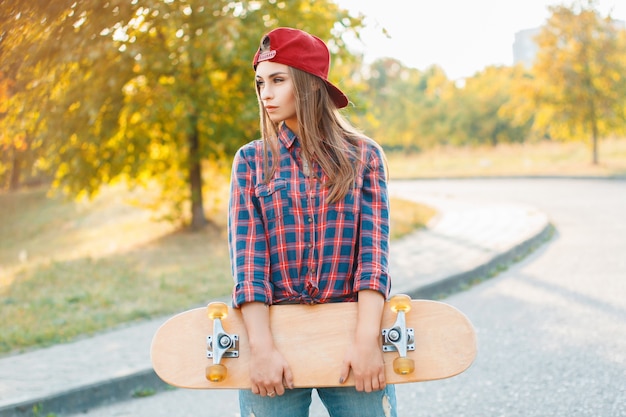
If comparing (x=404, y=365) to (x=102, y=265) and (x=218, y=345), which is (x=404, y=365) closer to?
(x=218, y=345)

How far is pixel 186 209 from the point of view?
1495 cm

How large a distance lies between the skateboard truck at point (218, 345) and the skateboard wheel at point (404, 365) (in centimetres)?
45

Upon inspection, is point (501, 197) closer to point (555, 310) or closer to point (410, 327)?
point (555, 310)

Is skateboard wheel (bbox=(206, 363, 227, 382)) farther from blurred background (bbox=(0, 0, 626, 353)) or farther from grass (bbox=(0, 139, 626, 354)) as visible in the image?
grass (bbox=(0, 139, 626, 354))

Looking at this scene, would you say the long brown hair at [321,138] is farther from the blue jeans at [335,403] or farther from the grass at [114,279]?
the grass at [114,279]

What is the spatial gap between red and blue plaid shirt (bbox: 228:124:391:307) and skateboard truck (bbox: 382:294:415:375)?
0.25ft

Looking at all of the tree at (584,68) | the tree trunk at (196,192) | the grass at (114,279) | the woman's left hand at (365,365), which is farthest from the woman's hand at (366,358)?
the tree at (584,68)

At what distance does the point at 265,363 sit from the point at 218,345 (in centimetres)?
14

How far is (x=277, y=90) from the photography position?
7.86 feet

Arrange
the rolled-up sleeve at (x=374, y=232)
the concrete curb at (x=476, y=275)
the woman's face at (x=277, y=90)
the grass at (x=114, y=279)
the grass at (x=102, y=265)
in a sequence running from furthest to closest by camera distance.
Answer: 1. the concrete curb at (x=476, y=275)
2. the grass at (x=102, y=265)
3. the grass at (x=114, y=279)
4. the woman's face at (x=277, y=90)
5. the rolled-up sleeve at (x=374, y=232)

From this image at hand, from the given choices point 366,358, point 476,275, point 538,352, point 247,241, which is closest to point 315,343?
point 366,358

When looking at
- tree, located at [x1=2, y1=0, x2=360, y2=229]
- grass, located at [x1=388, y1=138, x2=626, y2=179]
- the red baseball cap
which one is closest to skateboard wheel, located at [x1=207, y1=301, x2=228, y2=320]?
the red baseball cap

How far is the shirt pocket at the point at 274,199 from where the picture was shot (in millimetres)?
2334

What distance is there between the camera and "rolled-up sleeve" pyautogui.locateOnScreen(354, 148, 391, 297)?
7.47 feet
